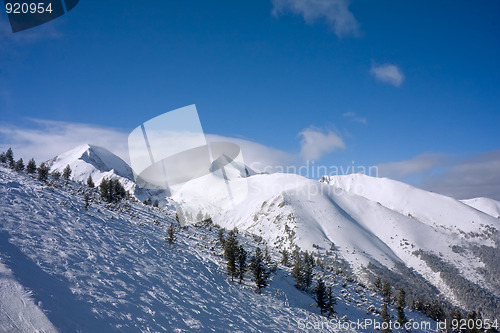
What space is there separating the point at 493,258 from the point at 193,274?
251851mm

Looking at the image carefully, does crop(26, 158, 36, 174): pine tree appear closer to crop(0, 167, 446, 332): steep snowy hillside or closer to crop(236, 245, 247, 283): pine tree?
crop(0, 167, 446, 332): steep snowy hillside

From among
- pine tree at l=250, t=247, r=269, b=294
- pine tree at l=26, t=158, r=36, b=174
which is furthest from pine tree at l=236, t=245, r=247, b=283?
pine tree at l=26, t=158, r=36, b=174

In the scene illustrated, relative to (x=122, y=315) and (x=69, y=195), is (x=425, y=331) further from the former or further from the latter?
(x=69, y=195)

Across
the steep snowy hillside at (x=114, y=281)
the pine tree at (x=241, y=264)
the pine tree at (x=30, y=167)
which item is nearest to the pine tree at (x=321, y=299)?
the steep snowy hillside at (x=114, y=281)

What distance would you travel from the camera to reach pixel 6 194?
2086 cm

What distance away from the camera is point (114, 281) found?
1570 cm

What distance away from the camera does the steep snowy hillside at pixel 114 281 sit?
37.6 feet

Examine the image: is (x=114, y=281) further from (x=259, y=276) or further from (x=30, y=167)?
(x=30, y=167)

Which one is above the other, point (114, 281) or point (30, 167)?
point (30, 167)

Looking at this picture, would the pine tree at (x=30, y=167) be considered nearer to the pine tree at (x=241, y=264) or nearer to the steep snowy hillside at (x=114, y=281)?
the steep snowy hillside at (x=114, y=281)

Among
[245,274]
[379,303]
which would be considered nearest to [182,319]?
[245,274]

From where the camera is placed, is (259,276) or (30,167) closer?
(259,276)

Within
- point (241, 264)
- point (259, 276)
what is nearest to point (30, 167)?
point (241, 264)

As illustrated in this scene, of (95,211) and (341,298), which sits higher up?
(95,211)
